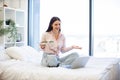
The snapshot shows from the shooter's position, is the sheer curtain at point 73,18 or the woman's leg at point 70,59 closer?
the woman's leg at point 70,59

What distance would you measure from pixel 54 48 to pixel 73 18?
1716 mm

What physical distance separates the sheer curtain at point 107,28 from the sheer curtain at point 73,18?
0.68 feet

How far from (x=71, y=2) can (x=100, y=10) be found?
651 millimetres

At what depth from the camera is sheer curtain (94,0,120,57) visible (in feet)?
14.0

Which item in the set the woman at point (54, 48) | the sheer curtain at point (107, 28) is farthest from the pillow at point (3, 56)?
the sheer curtain at point (107, 28)

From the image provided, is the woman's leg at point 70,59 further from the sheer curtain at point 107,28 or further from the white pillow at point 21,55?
the sheer curtain at point 107,28

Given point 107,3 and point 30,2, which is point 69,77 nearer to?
point 107,3

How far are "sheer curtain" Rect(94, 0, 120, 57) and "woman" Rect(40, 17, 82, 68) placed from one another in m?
1.42

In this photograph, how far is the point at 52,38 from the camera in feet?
10.1

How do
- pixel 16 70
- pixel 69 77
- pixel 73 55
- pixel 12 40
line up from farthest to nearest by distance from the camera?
pixel 12 40 → pixel 73 55 → pixel 16 70 → pixel 69 77

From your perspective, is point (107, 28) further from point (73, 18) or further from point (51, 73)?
point (51, 73)

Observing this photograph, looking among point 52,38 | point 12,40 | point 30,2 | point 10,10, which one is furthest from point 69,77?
point 30,2

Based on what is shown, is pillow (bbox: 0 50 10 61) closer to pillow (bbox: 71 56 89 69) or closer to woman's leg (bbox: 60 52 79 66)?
woman's leg (bbox: 60 52 79 66)

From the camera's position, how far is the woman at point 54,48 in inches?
113
